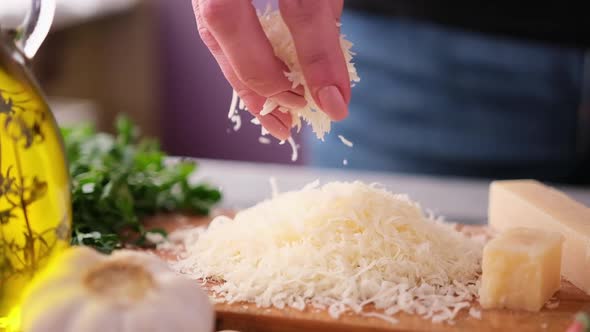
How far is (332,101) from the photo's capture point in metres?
0.99

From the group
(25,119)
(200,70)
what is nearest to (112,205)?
(25,119)

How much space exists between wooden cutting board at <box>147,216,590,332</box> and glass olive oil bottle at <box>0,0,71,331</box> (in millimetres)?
246

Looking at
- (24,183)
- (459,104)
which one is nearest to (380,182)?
(459,104)

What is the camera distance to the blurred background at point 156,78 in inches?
157

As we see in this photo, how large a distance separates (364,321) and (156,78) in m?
3.37

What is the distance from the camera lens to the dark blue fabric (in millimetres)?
2064

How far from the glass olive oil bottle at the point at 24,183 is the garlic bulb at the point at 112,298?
79mm

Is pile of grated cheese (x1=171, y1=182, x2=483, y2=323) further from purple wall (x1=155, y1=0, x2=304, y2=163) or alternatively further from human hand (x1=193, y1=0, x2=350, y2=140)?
purple wall (x1=155, y1=0, x2=304, y2=163)

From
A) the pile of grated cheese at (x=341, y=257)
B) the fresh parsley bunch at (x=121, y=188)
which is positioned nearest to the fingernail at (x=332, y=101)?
the pile of grated cheese at (x=341, y=257)

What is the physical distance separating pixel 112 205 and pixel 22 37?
1.73 ft

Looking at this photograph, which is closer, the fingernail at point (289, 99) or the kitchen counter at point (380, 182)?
the fingernail at point (289, 99)

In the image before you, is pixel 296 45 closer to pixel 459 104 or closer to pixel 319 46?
pixel 319 46

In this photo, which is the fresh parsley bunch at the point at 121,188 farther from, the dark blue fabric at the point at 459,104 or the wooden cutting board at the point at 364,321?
the dark blue fabric at the point at 459,104

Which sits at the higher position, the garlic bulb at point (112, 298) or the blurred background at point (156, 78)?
the garlic bulb at point (112, 298)
